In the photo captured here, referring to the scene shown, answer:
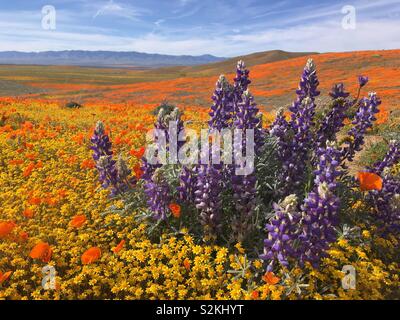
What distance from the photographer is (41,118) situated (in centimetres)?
1438

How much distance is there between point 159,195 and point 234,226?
3.44ft

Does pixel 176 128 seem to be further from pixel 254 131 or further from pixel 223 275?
pixel 223 275

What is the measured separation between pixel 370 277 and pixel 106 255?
3256mm

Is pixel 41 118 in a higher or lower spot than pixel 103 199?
higher

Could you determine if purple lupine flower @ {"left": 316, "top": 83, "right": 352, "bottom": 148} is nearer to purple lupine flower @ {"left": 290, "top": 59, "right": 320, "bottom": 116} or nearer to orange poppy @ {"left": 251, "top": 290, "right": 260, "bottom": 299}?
purple lupine flower @ {"left": 290, "top": 59, "right": 320, "bottom": 116}

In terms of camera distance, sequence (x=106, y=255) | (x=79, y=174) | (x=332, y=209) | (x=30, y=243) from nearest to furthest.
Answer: (x=332, y=209) < (x=106, y=255) < (x=30, y=243) < (x=79, y=174)

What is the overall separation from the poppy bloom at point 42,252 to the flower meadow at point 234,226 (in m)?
0.02

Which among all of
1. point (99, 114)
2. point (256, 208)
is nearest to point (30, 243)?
Result: point (256, 208)

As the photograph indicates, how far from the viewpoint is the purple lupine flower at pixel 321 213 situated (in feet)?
10.9

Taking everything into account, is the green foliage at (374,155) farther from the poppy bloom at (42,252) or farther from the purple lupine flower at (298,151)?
the poppy bloom at (42,252)

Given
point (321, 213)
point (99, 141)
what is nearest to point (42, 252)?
point (99, 141)

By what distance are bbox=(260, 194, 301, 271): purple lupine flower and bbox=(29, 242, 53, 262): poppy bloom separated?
272 centimetres

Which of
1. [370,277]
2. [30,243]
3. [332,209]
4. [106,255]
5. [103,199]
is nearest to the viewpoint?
[332,209]
